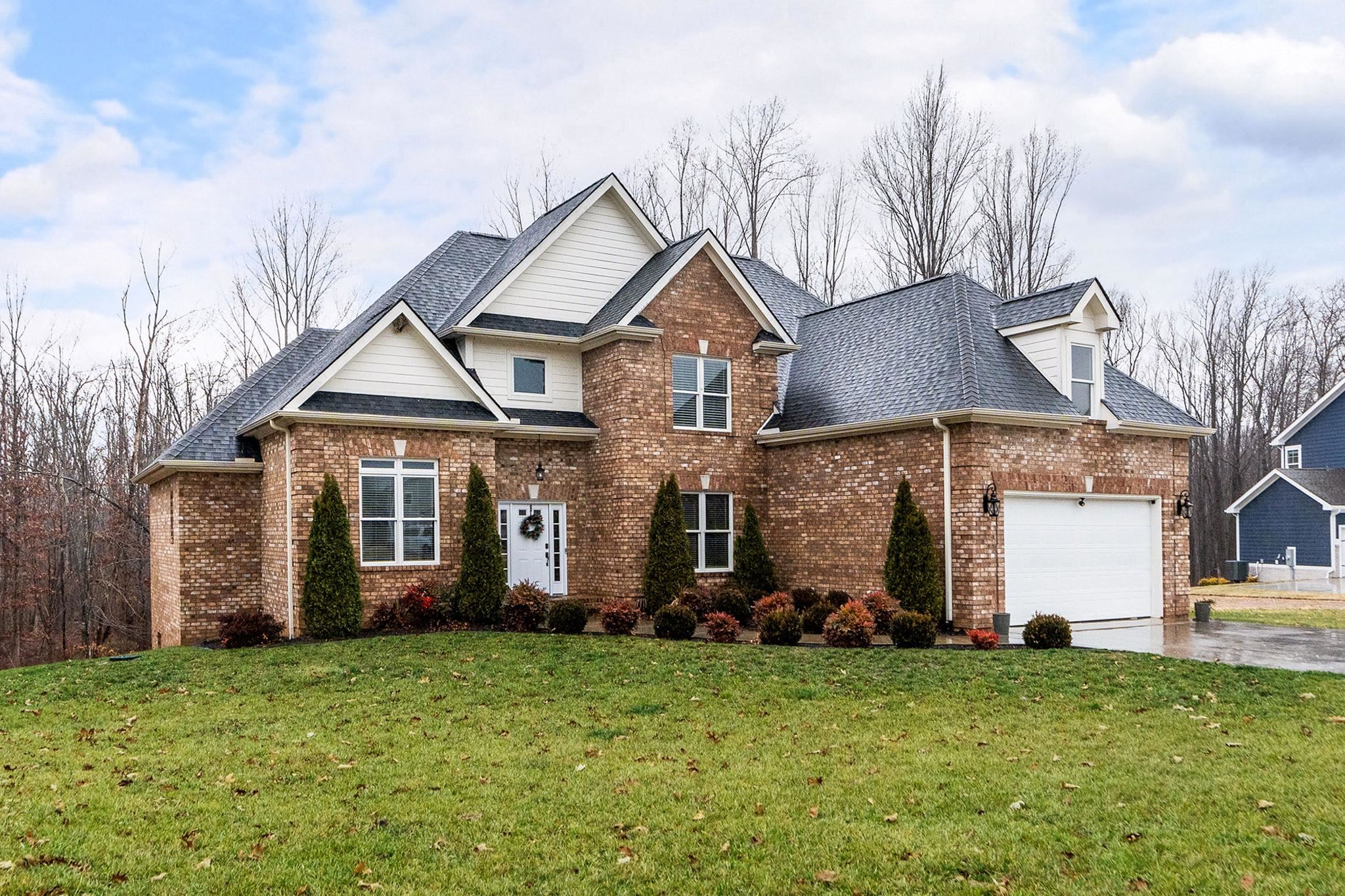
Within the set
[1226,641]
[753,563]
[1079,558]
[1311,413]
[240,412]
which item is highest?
[1311,413]

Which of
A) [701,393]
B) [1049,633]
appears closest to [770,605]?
[1049,633]

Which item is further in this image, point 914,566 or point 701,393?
point 701,393

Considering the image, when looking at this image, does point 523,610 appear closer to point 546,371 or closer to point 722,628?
point 722,628

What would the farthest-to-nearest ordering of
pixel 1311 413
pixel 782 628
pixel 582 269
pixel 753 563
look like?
pixel 1311 413 < pixel 582 269 < pixel 753 563 < pixel 782 628

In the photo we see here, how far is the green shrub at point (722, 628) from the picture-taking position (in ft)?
51.9

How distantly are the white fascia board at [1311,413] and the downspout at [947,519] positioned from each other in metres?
26.6

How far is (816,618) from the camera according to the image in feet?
55.4

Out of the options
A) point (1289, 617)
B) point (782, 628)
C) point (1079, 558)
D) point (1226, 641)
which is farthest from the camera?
point (1289, 617)

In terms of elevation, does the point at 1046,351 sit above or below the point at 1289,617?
above

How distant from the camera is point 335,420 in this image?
1675cm

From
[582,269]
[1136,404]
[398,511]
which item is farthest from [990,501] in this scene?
[398,511]

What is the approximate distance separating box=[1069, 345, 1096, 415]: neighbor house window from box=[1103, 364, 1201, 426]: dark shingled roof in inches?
16.0

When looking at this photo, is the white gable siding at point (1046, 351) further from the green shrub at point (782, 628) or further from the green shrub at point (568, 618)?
the green shrub at point (568, 618)

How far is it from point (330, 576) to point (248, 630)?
1456 mm
